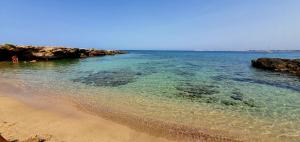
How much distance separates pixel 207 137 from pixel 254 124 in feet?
7.41

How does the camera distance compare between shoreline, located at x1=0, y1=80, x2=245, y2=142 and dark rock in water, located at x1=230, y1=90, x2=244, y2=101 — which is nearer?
shoreline, located at x1=0, y1=80, x2=245, y2=142

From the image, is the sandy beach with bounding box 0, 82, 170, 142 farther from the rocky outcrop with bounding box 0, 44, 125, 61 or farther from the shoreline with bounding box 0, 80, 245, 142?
the rocky outcrop with bounding box 0, 44, 125, 61

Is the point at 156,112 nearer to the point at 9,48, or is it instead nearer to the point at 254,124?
the point at 254,124

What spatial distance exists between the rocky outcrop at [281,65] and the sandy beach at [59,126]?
22407 millimetres

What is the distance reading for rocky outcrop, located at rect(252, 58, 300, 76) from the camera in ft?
78.3

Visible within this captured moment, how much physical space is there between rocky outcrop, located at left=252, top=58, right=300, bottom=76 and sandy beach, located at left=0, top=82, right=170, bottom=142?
22.4 metres

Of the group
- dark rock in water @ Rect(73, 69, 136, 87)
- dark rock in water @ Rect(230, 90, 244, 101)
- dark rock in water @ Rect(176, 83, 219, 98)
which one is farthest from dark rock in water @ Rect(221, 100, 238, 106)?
dark rock in water @ Rect(73, 69, 136, 87)

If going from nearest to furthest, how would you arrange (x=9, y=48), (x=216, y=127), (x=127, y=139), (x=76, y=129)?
1. (x=127, y=139)
2. (x=76, y=129)
3. (x=216, y=127)
4. (x=9, y=48)

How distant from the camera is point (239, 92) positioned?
12844mm

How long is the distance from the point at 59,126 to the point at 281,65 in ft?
89.6

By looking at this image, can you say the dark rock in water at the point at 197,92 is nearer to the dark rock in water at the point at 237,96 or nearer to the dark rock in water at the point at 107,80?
the dark rock in water at the point at 237,96

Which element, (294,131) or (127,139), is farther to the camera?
(294,131)

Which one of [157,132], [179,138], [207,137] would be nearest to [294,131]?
[207,137]

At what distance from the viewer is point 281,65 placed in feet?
85.4
